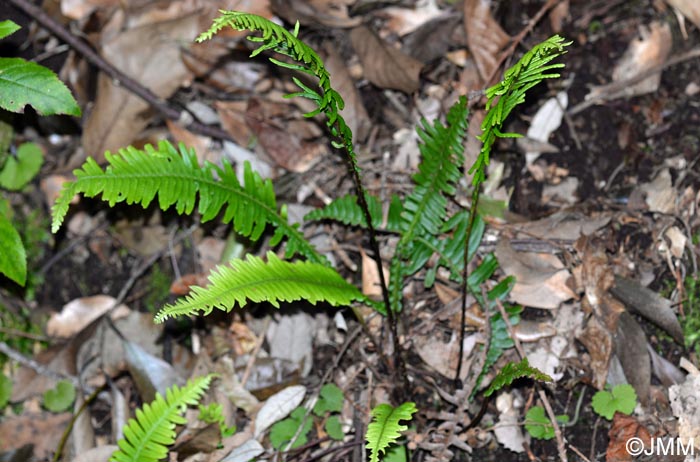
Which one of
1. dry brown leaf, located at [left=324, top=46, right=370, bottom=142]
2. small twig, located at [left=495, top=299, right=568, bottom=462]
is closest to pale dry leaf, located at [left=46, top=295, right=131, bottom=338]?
dry brown leaf, located at [left=324, top=46, right=370, bottom=142]

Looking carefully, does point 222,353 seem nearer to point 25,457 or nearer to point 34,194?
point 25,457

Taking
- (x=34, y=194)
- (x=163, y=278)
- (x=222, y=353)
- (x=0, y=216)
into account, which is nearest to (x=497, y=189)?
(x=222, y=353)

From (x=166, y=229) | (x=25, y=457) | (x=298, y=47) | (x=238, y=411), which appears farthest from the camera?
(x=166, y=229)

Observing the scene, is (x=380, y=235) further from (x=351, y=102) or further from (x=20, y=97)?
(x=20, y=97)

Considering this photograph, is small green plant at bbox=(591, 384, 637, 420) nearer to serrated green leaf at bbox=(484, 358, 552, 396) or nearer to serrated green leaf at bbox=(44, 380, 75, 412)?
serrated green leaf at bbox=(484, 358, 552, 396)

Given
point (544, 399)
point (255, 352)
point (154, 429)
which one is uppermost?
point (255, 352)

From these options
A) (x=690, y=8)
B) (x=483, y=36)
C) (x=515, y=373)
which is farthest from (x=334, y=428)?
(x=690, y=8)
